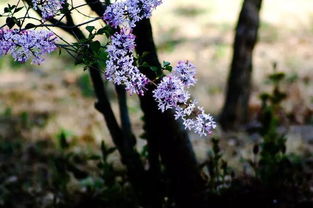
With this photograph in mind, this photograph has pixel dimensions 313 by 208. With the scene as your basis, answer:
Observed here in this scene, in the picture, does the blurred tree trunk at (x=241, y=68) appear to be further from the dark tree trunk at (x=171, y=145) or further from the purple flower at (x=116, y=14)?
the purple flower at (x=116, y=14)

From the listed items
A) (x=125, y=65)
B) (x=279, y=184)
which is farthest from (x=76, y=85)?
(x=125, y=65)

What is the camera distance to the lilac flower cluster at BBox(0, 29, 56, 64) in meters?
2.11

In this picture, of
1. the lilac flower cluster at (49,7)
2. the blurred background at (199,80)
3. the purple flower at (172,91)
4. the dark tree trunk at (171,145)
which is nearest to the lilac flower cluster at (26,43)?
the lilac flower cluster at (49,7)

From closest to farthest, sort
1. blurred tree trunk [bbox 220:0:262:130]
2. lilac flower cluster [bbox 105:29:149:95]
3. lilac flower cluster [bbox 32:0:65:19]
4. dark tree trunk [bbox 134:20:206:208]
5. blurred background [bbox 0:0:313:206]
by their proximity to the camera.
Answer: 1. lilac flower cluster [bbox 105:29:149:95]
2. lilac flower cluster [bbox 32:0:65:19]
3. dark tree trunk [bbox 134:20:206:208]
4. blurred tree trunk [bbox 220:0:262:130]
5. blurred background [bbox 0:0:313:206]

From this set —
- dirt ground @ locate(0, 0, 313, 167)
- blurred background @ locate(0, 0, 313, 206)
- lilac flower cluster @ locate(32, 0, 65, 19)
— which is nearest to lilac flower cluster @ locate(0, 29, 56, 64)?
lilac flower cluster @ locate(32, 0, 65, 19)

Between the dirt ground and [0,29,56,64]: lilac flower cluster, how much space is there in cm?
327

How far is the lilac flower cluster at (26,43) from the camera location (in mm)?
2109

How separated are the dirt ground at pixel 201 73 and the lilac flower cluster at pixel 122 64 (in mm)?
3135

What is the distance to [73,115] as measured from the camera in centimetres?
654

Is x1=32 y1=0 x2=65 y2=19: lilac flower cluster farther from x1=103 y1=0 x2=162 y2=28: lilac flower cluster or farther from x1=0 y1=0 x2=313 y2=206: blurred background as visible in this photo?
x1=0 y1=0 x2=313 y2=206: blurred background

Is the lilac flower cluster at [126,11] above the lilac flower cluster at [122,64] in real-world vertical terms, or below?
above

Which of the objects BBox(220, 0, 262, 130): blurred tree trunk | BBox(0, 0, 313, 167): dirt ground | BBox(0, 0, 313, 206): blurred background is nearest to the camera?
BBox(220, 0, 262, 130): blurred tree trunk

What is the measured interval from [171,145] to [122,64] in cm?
146

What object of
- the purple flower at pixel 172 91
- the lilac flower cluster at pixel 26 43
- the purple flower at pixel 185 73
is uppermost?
the lilac flower cluster at pixel 26 43
